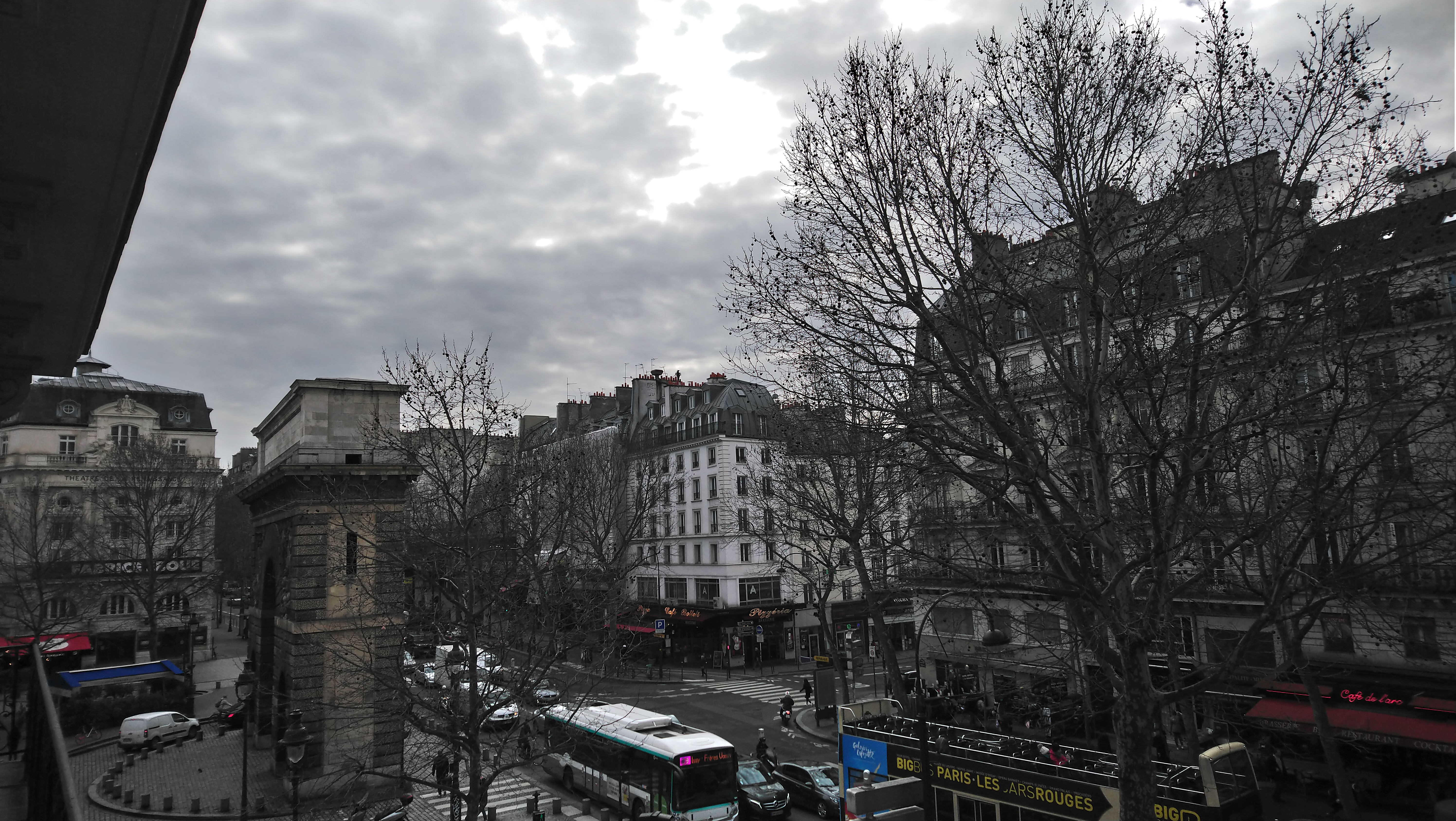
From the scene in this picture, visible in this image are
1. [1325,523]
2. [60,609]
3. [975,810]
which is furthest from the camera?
[60,609]

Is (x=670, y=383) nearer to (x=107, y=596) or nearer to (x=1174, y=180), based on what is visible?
(x=107, y=596)

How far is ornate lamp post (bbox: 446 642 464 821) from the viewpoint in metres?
13.4

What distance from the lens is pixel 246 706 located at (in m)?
19.3

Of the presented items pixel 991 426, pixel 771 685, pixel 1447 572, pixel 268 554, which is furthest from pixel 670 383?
pixel 991 426

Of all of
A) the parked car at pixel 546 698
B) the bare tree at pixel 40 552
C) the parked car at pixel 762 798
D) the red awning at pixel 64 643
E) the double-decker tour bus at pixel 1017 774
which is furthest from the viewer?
the bare tree at pixel 40 552

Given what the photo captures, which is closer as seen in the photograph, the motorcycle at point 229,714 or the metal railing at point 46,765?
the metal railing at point 46,765

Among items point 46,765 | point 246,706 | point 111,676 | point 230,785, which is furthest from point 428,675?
point 46,765

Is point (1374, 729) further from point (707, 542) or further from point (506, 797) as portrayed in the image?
point (707, 542)

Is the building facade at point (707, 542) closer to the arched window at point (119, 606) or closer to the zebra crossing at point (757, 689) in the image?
the zebra crossing at point (757, 689)

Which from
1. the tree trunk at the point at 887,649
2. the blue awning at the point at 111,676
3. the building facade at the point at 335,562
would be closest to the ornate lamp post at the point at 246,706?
the building facade at the point at 335,562

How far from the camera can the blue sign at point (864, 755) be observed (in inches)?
661

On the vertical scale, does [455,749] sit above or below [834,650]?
above

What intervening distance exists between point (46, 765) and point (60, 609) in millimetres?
52256

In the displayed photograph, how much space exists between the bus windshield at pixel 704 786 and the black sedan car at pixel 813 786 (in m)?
2.39
